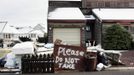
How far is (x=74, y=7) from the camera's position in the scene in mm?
53781

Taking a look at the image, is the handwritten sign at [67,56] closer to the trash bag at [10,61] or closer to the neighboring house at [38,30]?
the trash bag at [10,61]

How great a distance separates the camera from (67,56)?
20703 millimetres

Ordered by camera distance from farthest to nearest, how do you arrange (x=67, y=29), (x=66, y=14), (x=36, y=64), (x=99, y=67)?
(x=66, y=14) → (x=67, y=29) → (x=99, y=67) → (x=36, y=64)

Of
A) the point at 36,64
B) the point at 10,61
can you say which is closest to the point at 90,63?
the point at 36,64

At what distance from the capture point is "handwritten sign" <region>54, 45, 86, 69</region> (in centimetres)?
2064

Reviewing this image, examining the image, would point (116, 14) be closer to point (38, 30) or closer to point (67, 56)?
point (67, 56)

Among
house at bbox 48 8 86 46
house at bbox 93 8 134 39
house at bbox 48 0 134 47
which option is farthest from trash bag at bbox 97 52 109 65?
house at bbox 48 8 86 46

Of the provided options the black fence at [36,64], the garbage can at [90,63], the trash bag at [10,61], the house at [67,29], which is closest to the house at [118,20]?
the house at [67,29]

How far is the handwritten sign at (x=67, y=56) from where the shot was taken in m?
20.6

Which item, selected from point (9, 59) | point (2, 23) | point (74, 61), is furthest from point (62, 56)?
point (2, 23)

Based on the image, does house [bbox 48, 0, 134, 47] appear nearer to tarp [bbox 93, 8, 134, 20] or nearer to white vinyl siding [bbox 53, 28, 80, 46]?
white vinyl siding [bbox 53, 28, 80, 46]

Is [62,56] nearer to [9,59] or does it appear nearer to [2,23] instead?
[9,59]

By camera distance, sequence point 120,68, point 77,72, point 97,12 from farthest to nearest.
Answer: point 97,12 < point 120,68 < point 77,72

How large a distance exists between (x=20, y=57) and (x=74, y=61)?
9.66 feet
